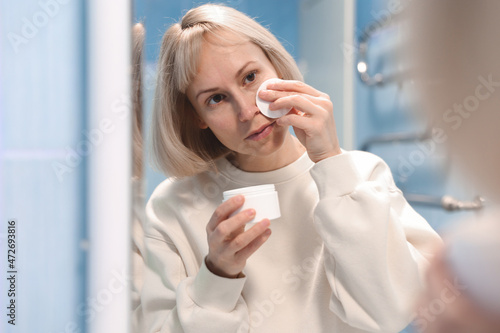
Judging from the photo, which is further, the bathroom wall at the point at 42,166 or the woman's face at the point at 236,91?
the woman's face at the point at 236,91

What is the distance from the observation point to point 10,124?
31 centimetres

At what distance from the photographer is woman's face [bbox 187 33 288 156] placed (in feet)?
1.41

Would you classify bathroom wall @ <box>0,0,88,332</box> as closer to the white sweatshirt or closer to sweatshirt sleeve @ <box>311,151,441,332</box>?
the white sweatshirt

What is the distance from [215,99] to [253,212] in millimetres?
133

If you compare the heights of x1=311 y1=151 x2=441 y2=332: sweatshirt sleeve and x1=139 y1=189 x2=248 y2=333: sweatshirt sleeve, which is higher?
x1=311 y1=151 x2=441 y2=332: sweatshirt sleeve

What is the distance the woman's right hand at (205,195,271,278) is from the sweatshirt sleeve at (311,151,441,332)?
0.21 ft

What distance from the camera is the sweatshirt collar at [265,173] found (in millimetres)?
489

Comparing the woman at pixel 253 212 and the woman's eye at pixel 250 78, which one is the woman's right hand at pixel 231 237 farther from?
the woman's eye at pixel 250 78

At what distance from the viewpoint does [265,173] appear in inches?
19.7

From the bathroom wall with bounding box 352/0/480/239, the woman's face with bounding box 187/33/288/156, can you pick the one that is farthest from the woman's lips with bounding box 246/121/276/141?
the bathroom wall with bounding box 352/0/480/239

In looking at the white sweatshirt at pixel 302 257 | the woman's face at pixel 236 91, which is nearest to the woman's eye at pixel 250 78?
the woman's face at pixel 236 91

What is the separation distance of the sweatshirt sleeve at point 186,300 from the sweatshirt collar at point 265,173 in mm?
106

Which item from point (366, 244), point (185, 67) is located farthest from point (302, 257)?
point (185, 67)

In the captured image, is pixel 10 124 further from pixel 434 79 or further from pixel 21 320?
pixel 434 79
